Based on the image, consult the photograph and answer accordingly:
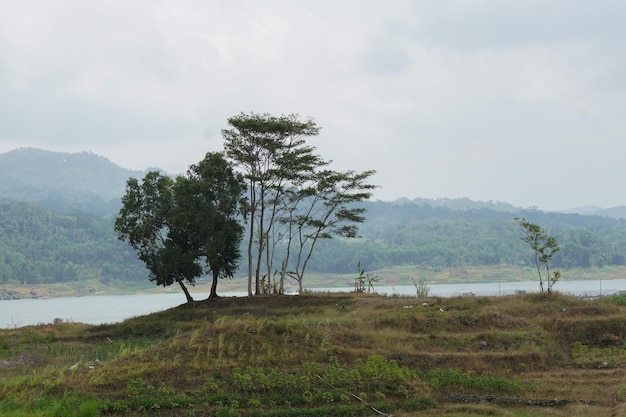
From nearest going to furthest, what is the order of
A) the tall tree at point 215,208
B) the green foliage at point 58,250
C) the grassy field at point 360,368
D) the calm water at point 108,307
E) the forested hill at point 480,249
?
the grassy field at point 360,368, the tall tree at point 215,208, the calm water at point 108,307, the green foliage at point 58,250, the forested hill at point 480,249

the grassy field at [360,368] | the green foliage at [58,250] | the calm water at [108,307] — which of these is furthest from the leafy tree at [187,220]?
the green foliage at [58,250]

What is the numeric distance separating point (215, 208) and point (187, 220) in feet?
4.92

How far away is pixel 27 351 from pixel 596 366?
1808 cm

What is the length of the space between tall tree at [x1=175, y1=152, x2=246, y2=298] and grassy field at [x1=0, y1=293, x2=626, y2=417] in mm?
9052

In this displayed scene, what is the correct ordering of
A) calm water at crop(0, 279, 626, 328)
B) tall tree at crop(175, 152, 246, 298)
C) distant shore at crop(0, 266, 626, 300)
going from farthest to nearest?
distant shore at crop(0, 266, 626, 300)
calm water at crop(0, 279, 626, 328)
tall tree at crop(175, 152, 246, 298)

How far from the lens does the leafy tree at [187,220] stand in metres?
31.6

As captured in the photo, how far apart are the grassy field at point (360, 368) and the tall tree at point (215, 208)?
905 cm

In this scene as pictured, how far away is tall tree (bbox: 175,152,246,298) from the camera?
31.5 metres

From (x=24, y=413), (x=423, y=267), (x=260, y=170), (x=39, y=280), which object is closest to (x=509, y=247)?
(x=423, y=267)

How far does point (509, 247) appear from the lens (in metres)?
152

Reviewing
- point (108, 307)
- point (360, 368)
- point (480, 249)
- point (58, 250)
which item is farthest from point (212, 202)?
point (480, 249)

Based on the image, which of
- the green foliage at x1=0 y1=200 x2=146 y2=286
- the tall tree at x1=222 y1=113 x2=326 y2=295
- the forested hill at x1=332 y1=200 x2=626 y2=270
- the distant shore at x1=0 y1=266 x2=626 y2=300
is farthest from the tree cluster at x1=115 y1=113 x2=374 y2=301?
the forested hill at x1=332 y1=200 x2=626 y2=270

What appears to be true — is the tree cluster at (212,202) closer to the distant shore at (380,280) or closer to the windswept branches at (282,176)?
the windswept branches at (282,176)

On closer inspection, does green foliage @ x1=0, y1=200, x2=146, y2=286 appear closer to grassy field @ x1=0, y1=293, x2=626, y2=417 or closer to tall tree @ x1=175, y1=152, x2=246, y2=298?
tall tree @ x1=175, y1=152, x2=246, y2=298
